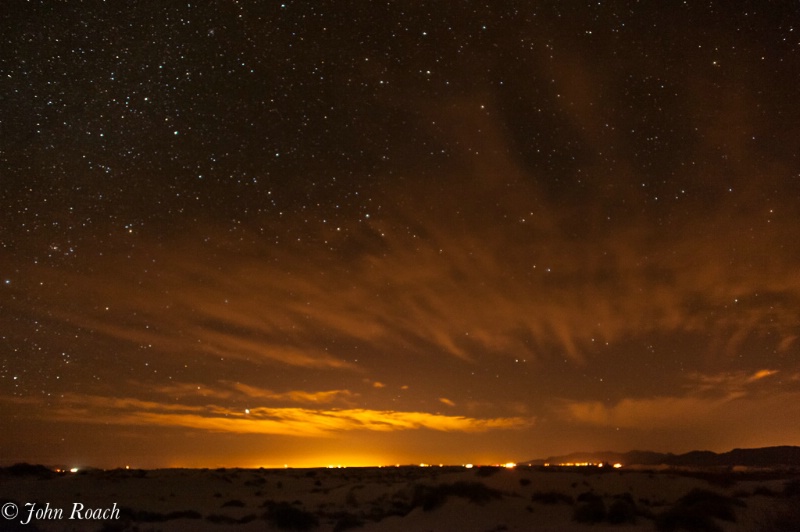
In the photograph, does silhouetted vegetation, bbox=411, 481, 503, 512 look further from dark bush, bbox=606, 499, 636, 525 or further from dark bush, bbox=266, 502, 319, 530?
dark bush, bbox=606, 499, 636, 525

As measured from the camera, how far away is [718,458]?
125 m

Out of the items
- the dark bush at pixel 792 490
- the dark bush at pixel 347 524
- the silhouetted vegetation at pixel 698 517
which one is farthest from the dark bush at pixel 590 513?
the dark bush at pixel 792 490

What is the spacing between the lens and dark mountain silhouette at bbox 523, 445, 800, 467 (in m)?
106

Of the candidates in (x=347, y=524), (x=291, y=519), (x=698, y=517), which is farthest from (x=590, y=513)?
(x=291, y=519)

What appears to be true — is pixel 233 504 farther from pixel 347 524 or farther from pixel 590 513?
pixel 590 513

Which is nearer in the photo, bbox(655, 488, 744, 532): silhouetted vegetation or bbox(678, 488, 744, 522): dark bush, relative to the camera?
bbox(655, 488, 744, 532): silhouetted vegetation

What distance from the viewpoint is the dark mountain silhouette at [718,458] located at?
347 feet

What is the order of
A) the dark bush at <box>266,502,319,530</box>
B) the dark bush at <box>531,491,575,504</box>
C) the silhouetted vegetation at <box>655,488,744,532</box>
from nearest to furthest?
the silhouetted vegetation at <box>655,488,744,532</box> < the dark bush at <box>266,502,319,530</box> < the dark bush at <box>531,491,575,504</box>

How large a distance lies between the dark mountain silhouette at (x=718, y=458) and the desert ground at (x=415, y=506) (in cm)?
7681

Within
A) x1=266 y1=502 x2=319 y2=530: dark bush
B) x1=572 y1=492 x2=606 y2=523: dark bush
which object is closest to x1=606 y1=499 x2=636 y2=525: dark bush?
x1=572 y1=492 x2=606 y2=523: dark bush

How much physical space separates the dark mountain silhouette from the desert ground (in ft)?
252

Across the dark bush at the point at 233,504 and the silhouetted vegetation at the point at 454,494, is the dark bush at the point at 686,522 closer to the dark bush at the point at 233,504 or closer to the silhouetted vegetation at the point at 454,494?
the silhouetted vegetation at the point at 454,494

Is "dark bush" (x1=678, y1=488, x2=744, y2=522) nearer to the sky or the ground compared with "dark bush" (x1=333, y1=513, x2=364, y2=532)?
nearer to the sky

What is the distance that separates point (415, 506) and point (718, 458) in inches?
4921
